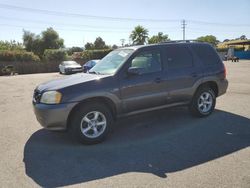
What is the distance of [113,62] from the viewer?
6.09 m

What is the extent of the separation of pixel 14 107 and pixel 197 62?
6366 mm

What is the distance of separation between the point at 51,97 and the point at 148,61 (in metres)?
2.25

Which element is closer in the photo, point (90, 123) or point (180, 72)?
point (90, 123)

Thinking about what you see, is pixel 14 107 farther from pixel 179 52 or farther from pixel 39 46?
pixel 39 46

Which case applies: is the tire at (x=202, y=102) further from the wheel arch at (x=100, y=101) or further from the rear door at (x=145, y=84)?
the wheel arch at (x=100, y=101)

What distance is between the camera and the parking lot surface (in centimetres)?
385

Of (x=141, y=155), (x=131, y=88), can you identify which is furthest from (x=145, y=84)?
(x=141, y=155)

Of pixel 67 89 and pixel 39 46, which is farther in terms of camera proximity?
pixel 39 46

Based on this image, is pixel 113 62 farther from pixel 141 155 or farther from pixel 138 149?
pixel 141 155

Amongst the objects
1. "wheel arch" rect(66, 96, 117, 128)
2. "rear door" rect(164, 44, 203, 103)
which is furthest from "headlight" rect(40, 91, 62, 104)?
"rear door" rect(164, 44, 203, 103)

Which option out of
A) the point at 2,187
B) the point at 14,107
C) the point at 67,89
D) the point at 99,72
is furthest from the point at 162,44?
the point at 14,107

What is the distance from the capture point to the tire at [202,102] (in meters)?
6.76

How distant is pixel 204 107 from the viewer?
698 cm

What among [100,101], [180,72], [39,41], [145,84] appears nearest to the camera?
[100,101]
